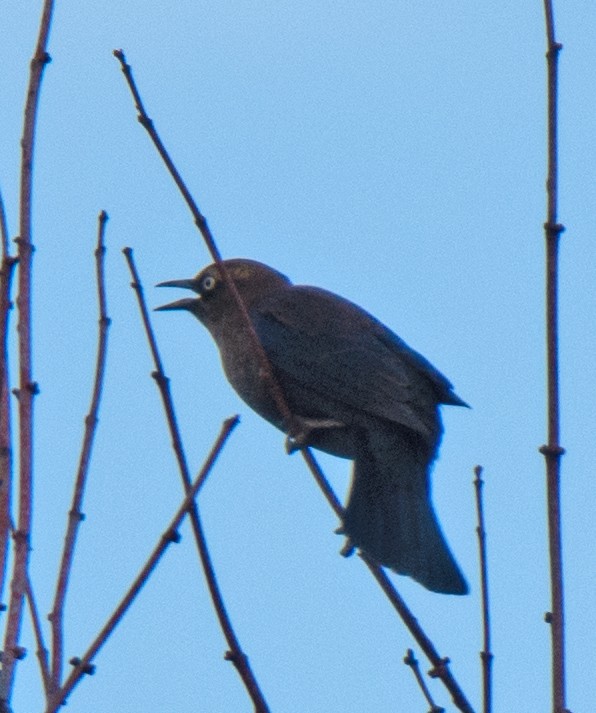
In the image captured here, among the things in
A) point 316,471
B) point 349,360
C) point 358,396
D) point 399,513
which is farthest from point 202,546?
point 349,360

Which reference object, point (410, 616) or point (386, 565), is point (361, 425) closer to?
point (386, 565)

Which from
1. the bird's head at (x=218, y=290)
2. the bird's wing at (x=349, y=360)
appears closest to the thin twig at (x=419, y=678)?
the bird's wing at (x=349, y=360)

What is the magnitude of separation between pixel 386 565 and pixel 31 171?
8.21ft

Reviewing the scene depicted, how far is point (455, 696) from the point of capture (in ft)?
9.19

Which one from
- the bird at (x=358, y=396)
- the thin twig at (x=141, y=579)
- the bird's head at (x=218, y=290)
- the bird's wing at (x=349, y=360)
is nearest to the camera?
the thin twig at (x=141, y=579)

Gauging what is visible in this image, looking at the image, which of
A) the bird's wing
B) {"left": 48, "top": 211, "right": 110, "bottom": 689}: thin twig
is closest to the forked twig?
{"left": 48, "top": 211, "right": 110, "bottom": 689}: thin twig

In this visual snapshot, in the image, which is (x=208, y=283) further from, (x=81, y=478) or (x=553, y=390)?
(x=553, y=390)

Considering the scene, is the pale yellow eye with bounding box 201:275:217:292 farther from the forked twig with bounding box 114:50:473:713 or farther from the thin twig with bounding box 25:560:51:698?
the thin twig with bounding box 25:560:51:698

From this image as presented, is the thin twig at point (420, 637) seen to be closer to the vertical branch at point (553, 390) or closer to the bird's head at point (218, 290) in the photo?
the vertical branch at point (553, 390)

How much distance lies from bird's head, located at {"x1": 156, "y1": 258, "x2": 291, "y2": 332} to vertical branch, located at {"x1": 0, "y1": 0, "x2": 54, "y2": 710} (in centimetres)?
408

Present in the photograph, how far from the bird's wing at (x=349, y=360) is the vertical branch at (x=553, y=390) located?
10.2ft

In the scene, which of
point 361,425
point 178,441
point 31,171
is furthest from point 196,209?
point 361,425

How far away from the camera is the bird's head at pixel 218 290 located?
24.5 ft

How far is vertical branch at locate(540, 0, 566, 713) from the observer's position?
265 centimetres
